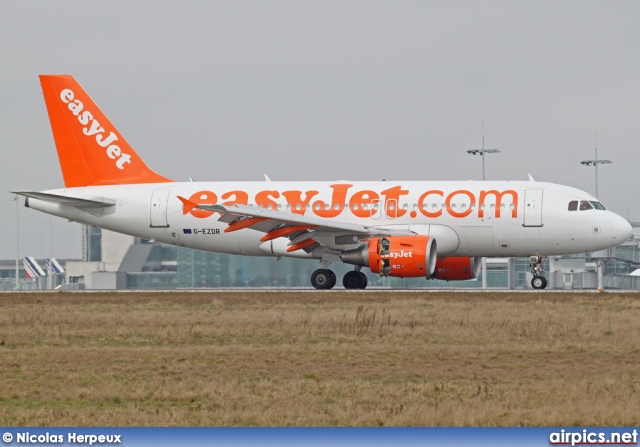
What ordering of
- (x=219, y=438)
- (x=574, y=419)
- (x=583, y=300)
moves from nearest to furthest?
(x=219, y=438), (x=574, y=419), (x=583, y=300)

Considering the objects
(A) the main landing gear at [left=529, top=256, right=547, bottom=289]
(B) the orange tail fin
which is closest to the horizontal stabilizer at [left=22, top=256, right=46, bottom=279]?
(B) the orange tail fin

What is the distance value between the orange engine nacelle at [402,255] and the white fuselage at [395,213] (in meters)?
1.68

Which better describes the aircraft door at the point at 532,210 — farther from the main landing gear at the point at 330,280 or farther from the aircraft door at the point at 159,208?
the aircraft door at the point at 159,208

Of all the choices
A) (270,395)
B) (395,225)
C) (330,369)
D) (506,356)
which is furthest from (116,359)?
(395,225)

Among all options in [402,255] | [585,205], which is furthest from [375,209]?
[585,205]

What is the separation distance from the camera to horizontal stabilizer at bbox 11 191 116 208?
138ft

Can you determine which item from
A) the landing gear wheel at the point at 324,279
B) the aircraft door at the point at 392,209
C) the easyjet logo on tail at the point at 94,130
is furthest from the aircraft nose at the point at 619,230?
the easyjet logo on tail at the point at 94,130

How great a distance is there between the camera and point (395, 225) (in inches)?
1569

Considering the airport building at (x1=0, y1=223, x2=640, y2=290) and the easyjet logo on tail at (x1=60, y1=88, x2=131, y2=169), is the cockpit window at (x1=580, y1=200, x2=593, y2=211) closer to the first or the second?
the airport building at (x1=0, y1=223, x2=640, y2=290)

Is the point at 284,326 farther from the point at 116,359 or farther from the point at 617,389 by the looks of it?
the point at 617,389

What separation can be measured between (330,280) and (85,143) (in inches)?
425

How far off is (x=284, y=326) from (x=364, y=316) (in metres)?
2.42

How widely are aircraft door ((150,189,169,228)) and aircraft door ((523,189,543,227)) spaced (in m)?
13.0

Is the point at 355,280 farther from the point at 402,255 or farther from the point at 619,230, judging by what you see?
the point at 619,230
